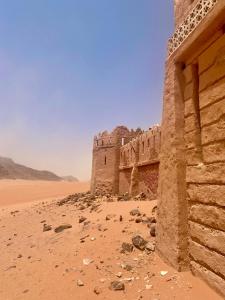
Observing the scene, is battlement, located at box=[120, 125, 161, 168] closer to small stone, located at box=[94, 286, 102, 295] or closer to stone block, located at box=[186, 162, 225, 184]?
stone block, located at box=[186, 162, 225, 184]

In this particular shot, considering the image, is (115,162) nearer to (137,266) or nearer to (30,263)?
(30,263)

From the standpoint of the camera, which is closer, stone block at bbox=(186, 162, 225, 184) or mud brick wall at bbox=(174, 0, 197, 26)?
stone block at bbox=(186, 162, 225, 184)

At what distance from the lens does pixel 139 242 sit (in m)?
5.75

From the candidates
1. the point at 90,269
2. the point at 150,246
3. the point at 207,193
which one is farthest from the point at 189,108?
the point at 90,269

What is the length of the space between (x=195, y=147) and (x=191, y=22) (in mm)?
1951

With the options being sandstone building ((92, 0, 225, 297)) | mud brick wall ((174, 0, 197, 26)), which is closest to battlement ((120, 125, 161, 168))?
mud brick wall ((174, 0, 197, 26))

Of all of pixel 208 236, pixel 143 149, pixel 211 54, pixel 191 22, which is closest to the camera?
pixel 208 236

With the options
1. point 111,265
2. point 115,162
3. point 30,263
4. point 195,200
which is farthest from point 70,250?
point 115,162

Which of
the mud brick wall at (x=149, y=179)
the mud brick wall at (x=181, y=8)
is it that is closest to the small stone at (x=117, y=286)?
the mud brick wall at (x=181, y=8)

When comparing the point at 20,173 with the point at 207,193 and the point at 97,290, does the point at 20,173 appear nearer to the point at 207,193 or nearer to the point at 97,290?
the point at 97,290

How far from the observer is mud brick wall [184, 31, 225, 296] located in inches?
140

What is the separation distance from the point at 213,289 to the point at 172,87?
3.19 m

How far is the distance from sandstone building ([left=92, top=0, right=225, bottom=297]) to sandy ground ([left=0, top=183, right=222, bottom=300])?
0.31 metres

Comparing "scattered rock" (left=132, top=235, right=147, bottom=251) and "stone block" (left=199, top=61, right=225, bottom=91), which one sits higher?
"stone block" (left=199, top=61, right=225, bottom=91)
